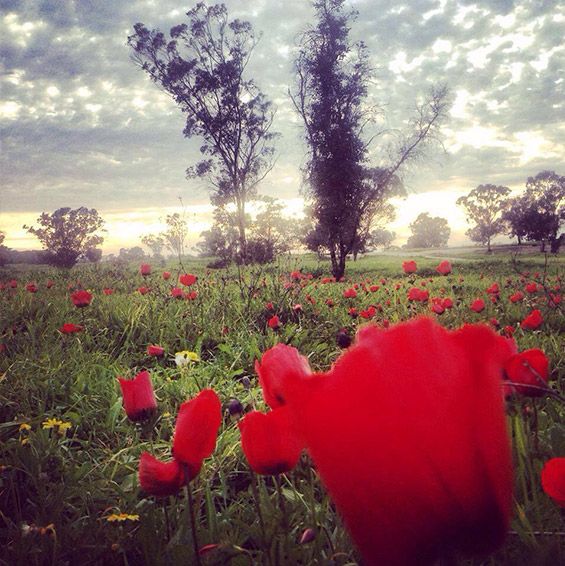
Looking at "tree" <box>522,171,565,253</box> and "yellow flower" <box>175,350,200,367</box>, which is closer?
"yellow flower" <box>175,350,200,367</box>

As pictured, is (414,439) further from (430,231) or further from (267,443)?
(430,231)

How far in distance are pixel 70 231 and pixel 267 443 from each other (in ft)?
189

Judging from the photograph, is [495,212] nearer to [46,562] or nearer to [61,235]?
[61,235]

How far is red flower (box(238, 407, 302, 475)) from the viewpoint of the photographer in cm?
76

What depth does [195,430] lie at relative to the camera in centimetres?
77

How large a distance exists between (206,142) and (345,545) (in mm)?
22429

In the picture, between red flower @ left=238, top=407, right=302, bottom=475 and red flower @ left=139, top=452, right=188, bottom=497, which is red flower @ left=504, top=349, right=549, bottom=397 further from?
red flower @ left=139, top=452, right=188, bottom=497

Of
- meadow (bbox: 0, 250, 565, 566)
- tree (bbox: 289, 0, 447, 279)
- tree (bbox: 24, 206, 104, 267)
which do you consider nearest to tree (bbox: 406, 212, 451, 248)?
tree (bbox: 24, 206, 104, 267)

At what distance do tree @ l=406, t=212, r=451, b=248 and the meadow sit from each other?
100578 millimetres

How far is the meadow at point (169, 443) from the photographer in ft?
→ 3.81

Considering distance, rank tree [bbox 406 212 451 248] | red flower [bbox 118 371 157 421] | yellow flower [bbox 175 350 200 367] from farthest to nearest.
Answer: tree [bbox 406 212 451 248] → yellow flower [bbox 175 350 200 367] → red flower [bbox 118 371 157 421]

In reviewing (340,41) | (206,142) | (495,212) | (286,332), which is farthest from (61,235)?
(495,212)

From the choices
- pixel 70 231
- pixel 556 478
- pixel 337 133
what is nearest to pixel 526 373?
pixel 556 478

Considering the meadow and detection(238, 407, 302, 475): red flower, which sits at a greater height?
detection(238, 407, 302, 475): red flower
